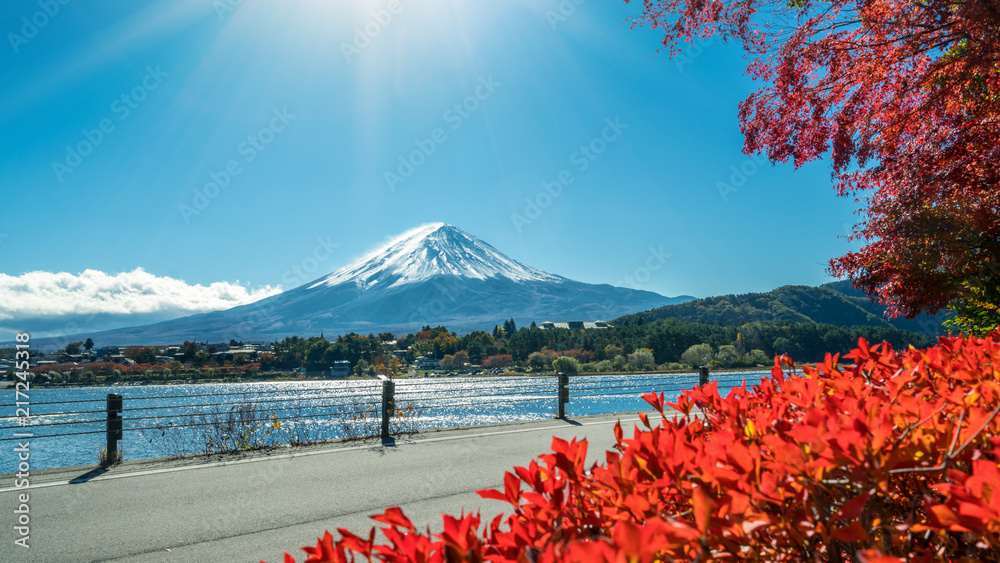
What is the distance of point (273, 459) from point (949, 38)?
8.11m

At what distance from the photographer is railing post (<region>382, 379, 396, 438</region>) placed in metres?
7.58

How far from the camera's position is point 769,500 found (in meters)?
0.82

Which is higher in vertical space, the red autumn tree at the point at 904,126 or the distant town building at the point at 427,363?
the red autumn tree at the point at 904,126

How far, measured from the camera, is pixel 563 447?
1.12 meters

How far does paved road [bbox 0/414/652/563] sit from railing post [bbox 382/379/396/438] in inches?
25.5

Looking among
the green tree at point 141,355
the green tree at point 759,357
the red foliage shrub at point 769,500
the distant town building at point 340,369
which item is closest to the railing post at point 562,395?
the red foliage shrub at point 769,500

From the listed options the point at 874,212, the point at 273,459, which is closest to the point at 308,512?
the point at 273,459

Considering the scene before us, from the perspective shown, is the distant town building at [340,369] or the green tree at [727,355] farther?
the distant town building at [340,369]

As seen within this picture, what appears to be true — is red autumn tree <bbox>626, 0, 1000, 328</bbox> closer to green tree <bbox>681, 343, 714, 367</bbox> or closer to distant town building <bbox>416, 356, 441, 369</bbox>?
green tree <bbox>681, 343, 714, 367</bbox>

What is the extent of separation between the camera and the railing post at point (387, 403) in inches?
299

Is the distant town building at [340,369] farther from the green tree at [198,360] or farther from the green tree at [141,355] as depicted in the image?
the green tree at [141,355]

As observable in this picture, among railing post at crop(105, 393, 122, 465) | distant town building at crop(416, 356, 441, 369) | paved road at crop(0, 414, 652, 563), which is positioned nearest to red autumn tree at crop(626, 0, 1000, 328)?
paved road at crop(0, 414, 652, 563)

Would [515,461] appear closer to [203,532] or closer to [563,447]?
[203,532]

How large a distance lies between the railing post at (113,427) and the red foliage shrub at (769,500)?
6.58 metres
